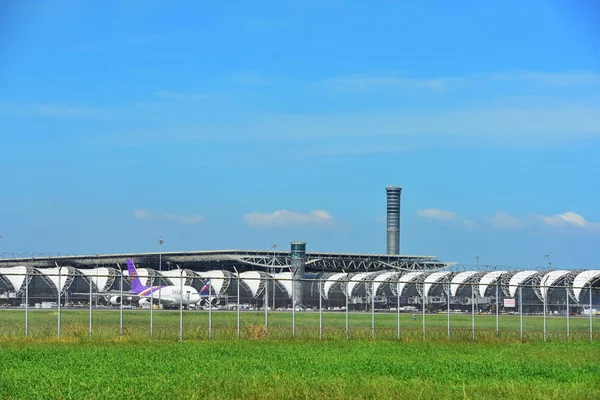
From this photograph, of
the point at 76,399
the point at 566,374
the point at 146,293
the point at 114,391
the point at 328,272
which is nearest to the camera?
the point at 76,399

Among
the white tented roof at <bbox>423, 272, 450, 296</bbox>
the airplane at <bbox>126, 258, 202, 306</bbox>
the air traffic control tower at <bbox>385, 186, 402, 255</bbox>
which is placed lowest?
the airplane at <bbox>126, 258, 202, 306</bbox>

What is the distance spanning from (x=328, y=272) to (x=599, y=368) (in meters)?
116

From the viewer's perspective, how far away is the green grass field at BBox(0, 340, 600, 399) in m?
20.3

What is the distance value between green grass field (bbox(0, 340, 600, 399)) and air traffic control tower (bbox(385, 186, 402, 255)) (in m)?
Result: 131

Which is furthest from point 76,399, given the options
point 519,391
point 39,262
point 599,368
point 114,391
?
point 39,262

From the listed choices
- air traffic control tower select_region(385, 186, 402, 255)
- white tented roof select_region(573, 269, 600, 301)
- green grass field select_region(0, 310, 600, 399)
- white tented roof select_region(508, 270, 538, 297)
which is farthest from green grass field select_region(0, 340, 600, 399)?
air traffic control tower select_region(385, 186, 402, 255)

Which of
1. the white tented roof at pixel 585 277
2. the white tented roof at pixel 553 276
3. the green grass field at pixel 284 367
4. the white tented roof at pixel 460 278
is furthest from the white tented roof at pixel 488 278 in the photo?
the green grass field at pixel 284 367

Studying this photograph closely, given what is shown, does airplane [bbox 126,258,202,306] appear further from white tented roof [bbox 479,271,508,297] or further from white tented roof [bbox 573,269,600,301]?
white tented roof [bbox 573,269,600,301]

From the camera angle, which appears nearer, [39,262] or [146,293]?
[146,293]

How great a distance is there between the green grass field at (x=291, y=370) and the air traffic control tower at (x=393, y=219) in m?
131

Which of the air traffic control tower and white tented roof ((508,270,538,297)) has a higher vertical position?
the air traffic control tower

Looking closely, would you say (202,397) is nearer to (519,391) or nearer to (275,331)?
(519,391)

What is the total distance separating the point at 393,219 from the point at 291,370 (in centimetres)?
15014

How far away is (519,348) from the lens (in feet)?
116
